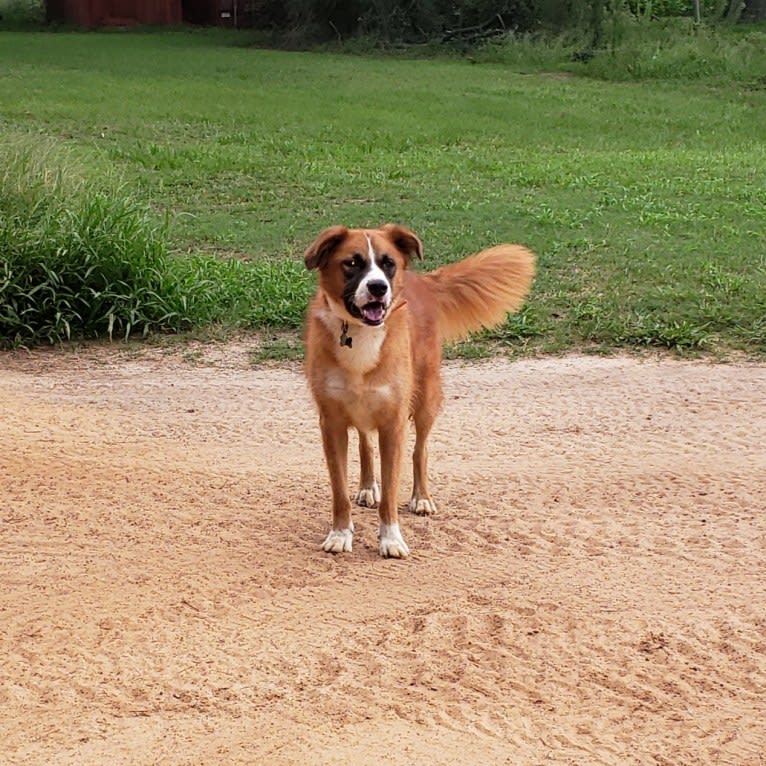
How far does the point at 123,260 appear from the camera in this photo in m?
10.1

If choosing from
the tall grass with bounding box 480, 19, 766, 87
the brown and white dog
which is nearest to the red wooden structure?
the tall grass with bounding box 480, 19, 766, 87

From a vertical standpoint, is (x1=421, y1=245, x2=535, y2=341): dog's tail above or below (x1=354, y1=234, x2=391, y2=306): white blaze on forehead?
below

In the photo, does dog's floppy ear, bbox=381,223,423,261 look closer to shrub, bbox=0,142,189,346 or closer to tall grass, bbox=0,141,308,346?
tall grass, bbox=0,141,308,346

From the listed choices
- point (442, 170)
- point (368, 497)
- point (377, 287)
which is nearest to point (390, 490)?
point (368, 497)

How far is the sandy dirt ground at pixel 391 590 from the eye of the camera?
4184 millimetres

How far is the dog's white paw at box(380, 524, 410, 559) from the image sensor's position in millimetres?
5504

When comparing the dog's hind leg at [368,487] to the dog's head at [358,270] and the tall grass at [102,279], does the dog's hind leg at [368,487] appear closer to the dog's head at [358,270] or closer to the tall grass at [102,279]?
the dog's head at [358,270]

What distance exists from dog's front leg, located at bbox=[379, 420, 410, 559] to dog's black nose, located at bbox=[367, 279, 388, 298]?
2.12 feet

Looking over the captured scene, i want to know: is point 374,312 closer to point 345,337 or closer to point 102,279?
point 345,337

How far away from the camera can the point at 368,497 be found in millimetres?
6156

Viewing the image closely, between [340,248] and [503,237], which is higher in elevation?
[340,248]

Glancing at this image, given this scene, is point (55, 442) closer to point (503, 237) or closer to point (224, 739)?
point (224, 739)

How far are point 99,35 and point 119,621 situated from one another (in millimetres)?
28954

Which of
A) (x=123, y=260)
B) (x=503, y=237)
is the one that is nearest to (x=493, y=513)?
(x=123, y=260)
